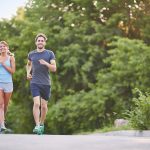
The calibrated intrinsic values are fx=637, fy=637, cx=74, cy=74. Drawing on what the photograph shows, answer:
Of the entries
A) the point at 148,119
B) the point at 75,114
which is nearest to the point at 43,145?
the point at 148,119

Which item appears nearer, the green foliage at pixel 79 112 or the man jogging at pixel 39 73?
the man jogging at pixel 39 73

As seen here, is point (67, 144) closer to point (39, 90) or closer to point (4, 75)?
point (39, 90)

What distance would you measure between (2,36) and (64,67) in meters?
4.50

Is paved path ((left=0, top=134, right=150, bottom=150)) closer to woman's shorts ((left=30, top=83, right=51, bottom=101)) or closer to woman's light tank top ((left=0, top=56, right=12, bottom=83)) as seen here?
woman's shorts ((left=30, top=83, right=51, bottom=101))

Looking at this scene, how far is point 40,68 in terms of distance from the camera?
11.7 m

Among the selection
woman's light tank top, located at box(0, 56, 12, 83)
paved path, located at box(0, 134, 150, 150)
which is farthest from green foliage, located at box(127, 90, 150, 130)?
paved path, located at box(0, 134, 150, 150)

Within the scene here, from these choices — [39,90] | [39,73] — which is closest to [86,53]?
[39,90]

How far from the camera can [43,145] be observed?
27.2 ft

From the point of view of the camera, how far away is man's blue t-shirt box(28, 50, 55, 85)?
1173 centimetres

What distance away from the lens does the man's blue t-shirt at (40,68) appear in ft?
38.5

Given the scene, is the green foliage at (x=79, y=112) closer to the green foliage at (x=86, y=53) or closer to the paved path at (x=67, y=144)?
the green foliage at (x=86, y=53)

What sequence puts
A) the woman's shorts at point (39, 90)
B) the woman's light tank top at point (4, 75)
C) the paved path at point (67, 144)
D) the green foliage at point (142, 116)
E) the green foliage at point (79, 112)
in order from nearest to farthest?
the paved path at point (67, 144) → the woman's shorts at point (39, 90) → the woman's light tank top at point (4, 75) → the green foliage at point (142, 116) → the green foliage at point (79, 112)

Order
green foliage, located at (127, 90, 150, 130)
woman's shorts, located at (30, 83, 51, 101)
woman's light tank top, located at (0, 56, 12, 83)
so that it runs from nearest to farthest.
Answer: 1. woman's shorts, located at (30, 83, 51, 101)
2. woman's light tank top, located at (0, 56, 12, 83)
3. green foliage, located at (127, 90, 150, 130)

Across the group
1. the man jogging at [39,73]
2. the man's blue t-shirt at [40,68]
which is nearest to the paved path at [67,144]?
the man jogging at [39,73]
